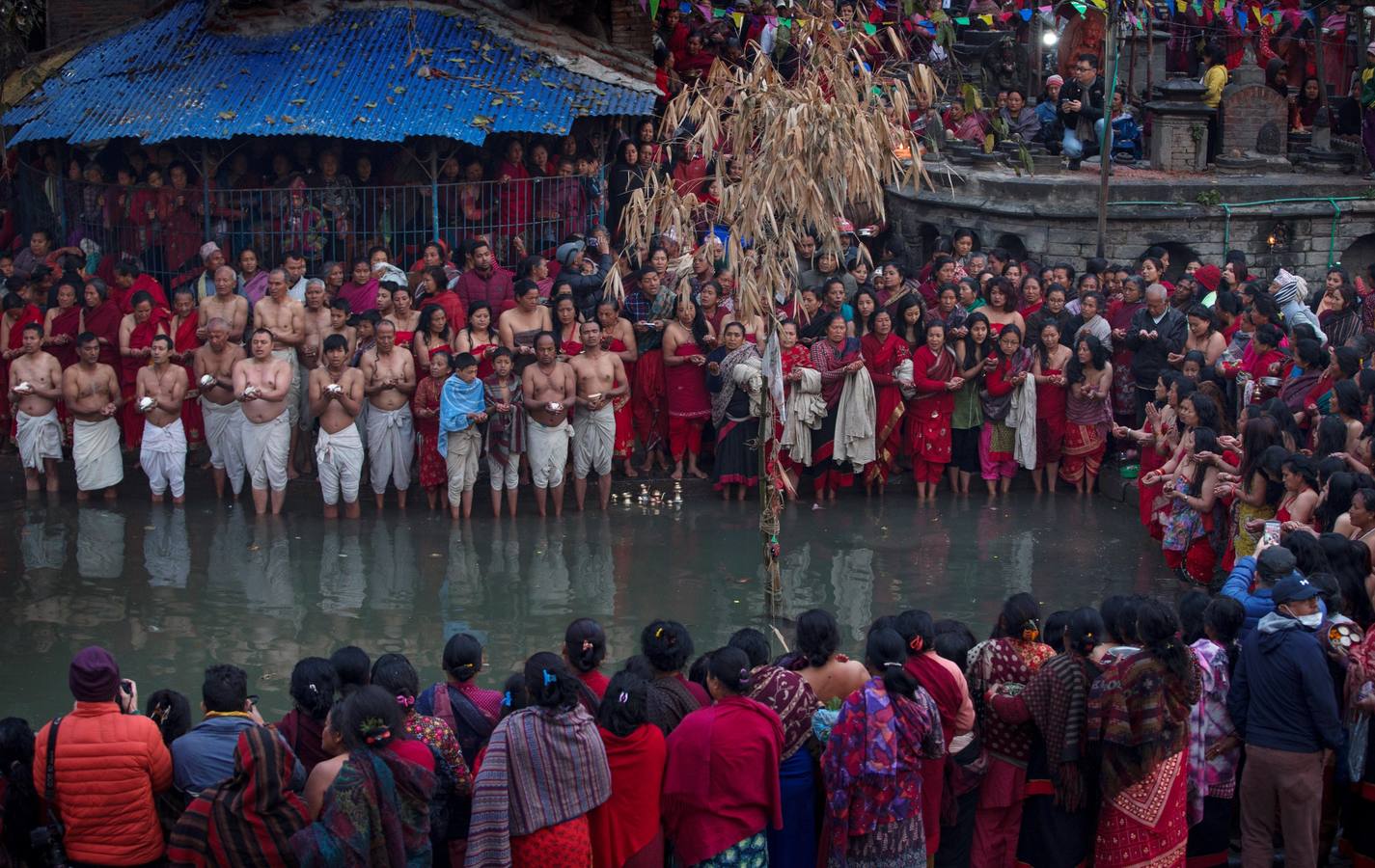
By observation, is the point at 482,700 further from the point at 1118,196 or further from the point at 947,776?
the point at 1118,196

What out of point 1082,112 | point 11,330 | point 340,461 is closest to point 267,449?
point 340,461

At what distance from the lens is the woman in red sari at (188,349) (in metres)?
12.2

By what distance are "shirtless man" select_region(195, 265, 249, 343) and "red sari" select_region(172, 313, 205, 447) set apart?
7 centimetres

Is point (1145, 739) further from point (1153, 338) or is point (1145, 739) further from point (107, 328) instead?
point (107, 328)

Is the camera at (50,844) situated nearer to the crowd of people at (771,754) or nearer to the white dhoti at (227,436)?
the crowd of people at (771,754)

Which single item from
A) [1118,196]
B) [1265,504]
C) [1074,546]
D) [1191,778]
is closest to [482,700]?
[1191,778]

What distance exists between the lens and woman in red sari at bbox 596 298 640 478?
1205cm

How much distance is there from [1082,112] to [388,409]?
29.5 feet

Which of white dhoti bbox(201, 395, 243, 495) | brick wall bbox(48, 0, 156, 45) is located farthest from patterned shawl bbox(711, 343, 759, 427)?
brick wall bbox(48, 0, 156, 45)

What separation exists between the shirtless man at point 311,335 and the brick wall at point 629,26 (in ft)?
17.8

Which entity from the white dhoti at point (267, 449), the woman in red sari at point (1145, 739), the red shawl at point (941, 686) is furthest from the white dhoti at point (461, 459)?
the woman in red sari at point (1145, 739)

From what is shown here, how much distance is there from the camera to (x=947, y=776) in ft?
20.3

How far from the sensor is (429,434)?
11703 mm

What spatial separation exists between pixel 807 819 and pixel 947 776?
1.97 feet
